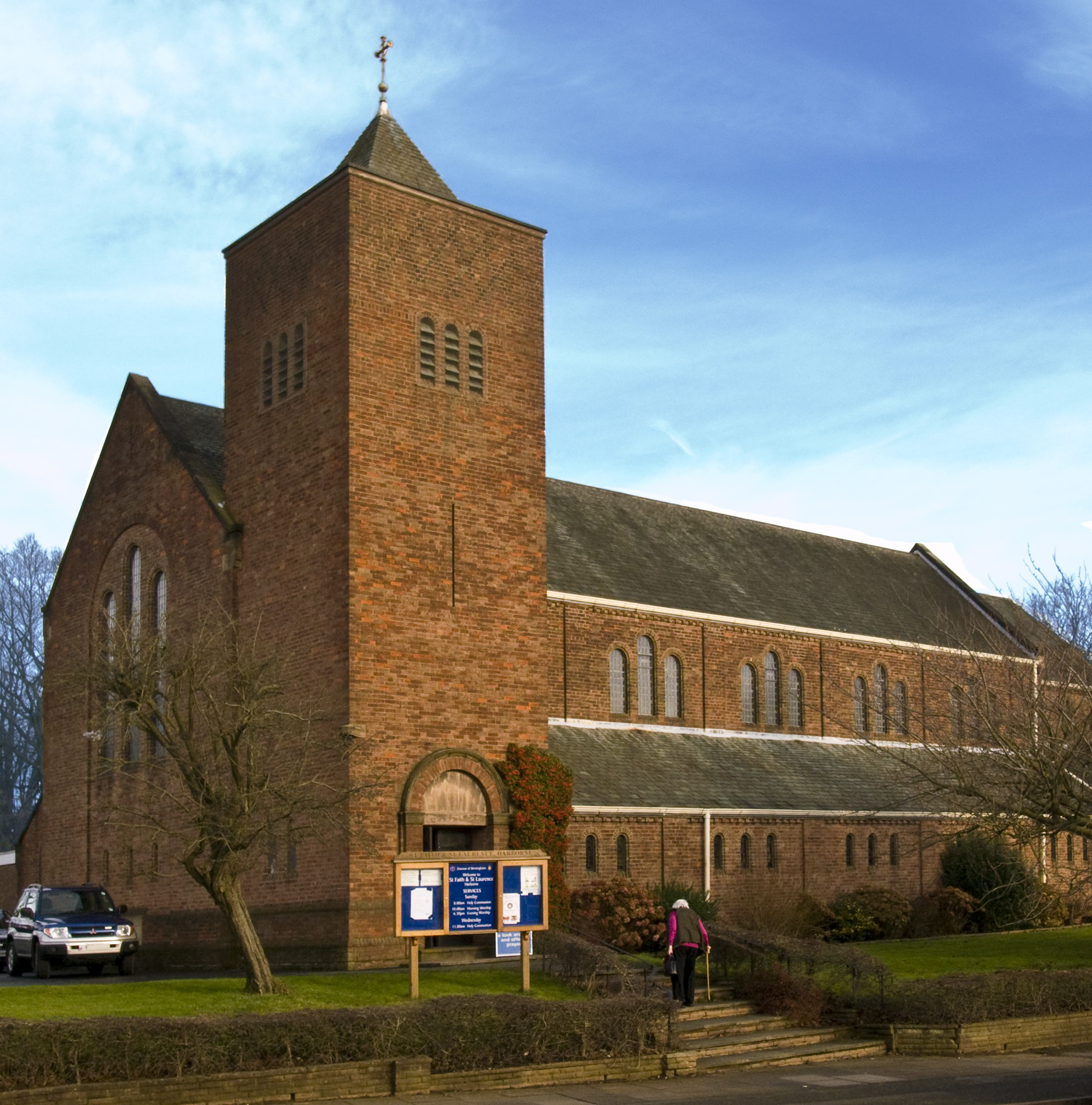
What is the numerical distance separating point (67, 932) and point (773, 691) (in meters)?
20.1

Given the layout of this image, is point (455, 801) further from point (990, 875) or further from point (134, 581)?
point (990, 875)

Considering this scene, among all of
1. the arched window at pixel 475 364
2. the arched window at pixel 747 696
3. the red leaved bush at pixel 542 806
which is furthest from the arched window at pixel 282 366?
the arched window at pixel 747 696

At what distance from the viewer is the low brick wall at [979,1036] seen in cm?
2062

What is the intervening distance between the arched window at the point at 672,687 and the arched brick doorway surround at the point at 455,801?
8.99 m

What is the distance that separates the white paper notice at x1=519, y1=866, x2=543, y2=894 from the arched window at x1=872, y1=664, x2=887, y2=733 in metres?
22.6

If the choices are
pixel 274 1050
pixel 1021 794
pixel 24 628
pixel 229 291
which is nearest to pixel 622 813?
pixel 1021 794

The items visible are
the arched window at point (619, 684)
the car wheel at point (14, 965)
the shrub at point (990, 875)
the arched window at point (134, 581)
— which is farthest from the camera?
the shrub at point (990, 875)

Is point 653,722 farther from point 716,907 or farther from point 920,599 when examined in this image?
point 920,599

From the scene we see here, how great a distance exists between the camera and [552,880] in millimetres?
29062

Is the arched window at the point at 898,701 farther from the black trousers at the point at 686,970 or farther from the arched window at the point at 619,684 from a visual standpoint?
the black trousers at the point at 686,970

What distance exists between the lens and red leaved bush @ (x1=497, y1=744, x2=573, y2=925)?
2920cm

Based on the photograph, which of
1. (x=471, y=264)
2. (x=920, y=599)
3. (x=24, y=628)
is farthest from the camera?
(x=24, y=628)

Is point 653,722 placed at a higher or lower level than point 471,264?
lower

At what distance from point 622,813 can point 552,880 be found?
398 centimetres
